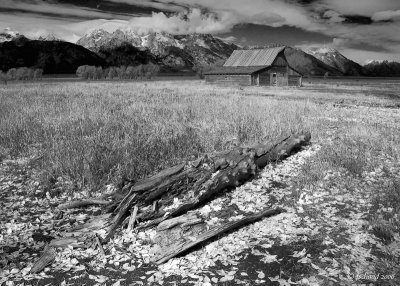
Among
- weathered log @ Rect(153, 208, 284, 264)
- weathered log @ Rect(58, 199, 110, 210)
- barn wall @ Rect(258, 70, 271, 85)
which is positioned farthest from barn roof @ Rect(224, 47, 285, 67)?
weathered log @ Rect(153, 208, 284, 264)

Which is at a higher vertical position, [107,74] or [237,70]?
[107,74]

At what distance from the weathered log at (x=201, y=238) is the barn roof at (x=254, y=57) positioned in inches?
2157

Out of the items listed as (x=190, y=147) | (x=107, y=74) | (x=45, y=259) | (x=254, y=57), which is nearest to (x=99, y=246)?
(x=45, y=259)

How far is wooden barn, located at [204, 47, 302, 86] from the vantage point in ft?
192

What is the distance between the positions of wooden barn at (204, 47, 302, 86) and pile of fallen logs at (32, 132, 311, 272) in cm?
5035

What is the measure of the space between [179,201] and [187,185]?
20.9 inches

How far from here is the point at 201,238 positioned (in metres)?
6.18

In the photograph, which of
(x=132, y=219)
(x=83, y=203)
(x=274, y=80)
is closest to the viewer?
(x=132, y=219)

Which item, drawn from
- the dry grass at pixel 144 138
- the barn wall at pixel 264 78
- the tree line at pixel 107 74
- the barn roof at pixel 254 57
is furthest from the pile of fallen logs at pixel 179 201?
the tree line at pixel 107 74

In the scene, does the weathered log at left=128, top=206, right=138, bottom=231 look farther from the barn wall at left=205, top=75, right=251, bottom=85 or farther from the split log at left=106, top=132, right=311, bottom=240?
the barn wall at left=205, top=75, right=251, bottom=85

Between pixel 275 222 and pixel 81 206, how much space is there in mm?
4452

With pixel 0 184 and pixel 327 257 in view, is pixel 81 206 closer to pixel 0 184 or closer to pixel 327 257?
pixel 0 184

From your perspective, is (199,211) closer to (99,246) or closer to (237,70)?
(99,246)

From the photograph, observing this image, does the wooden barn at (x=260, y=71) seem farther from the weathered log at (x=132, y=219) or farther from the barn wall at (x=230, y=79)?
the weathered log at (x=132, y=219)
